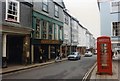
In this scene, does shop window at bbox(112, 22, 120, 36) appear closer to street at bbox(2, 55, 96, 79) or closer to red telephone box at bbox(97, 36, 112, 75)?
street at bbox(2, 55, 96, 79)

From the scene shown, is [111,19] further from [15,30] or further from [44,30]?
[15,30]

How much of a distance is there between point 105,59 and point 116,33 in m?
14.3

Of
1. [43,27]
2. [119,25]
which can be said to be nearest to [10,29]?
[43,27]

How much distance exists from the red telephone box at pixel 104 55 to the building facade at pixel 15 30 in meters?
9.10

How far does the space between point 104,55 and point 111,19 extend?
1496 cm

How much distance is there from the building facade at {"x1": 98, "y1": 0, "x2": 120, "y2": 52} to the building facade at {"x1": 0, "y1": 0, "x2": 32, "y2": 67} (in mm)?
Result: 9542

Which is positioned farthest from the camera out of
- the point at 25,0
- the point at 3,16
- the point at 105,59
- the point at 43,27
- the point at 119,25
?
the point at 43,27

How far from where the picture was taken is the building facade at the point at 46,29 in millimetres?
30938

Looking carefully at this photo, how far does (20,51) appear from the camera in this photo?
27.8m

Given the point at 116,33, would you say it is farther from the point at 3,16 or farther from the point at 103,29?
the point at 3,16

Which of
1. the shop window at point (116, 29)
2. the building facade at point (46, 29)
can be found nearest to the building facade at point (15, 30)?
the building facade at point (46, 29)

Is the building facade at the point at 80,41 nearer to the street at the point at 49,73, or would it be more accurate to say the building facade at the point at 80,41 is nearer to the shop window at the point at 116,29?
the shop window at the point at 116,29

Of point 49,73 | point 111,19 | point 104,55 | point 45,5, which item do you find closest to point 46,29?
point 45,5

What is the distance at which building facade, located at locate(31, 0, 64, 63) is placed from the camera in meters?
30.9
